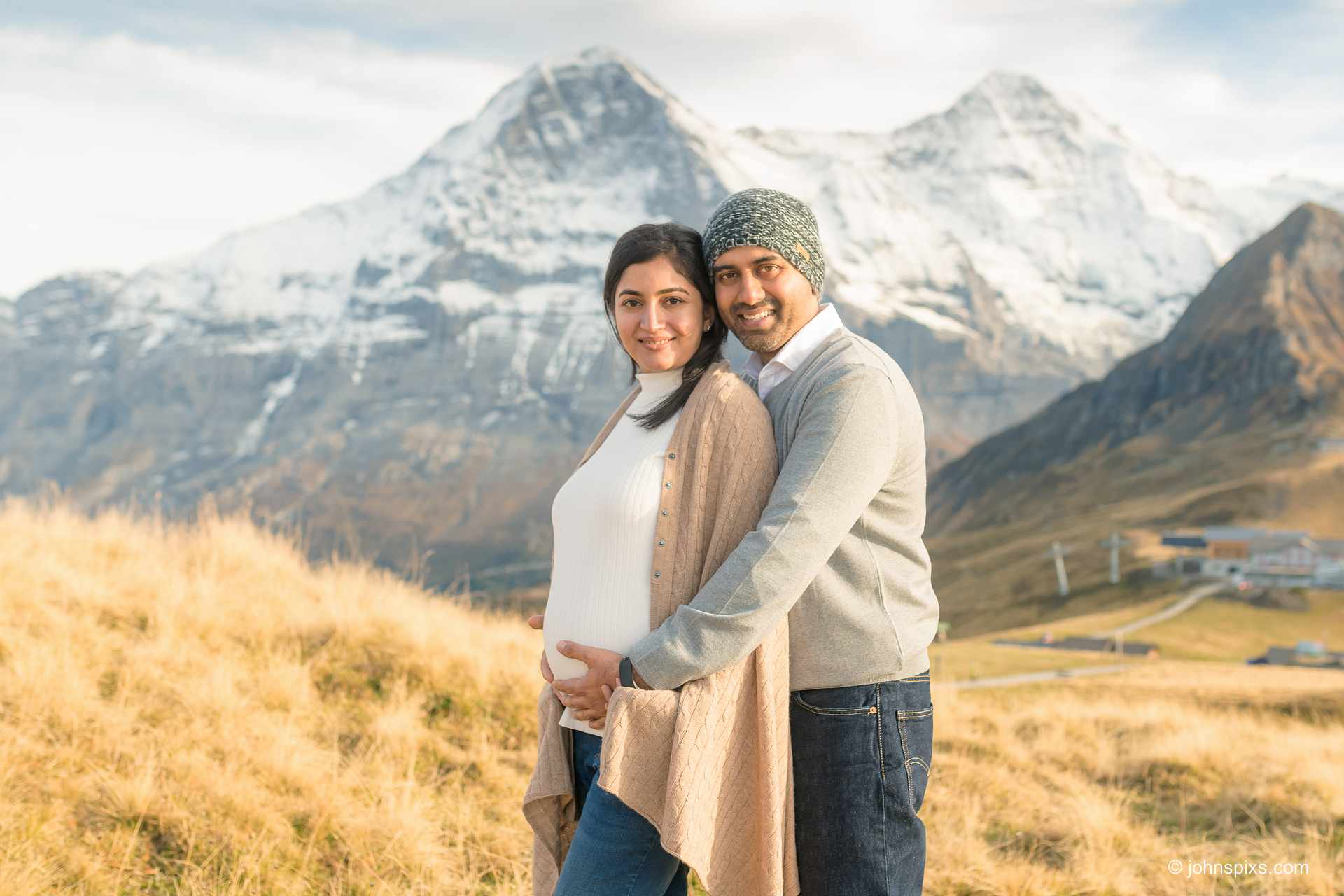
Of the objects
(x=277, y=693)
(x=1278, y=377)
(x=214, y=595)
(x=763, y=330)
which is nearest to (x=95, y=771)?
(x=277, y=693)

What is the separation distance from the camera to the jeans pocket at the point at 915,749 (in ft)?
9.29

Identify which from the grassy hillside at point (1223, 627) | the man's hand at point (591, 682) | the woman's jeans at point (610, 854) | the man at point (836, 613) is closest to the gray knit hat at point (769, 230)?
the man at point (836, 613)

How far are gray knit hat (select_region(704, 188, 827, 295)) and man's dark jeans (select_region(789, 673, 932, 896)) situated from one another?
1.24 metres

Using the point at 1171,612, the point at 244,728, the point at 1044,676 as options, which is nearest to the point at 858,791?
the point at 244,728

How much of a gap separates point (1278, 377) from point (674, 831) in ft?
480

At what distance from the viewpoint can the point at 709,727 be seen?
107 inches

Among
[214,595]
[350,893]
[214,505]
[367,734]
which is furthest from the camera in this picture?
[214,505]

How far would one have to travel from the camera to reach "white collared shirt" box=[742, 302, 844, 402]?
120 inches

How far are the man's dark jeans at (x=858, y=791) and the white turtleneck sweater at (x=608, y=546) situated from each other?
55cm

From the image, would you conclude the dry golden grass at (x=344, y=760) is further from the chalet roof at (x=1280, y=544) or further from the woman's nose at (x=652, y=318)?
the chalet roof at (x=1280, y=544)

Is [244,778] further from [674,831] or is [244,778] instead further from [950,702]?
[950,702]

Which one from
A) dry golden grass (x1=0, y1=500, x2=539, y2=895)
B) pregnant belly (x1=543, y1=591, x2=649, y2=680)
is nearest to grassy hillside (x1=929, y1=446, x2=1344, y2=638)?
dry golden grass (x1=0, y1=500, x2=539, y2=895)

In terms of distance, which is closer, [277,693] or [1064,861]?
[1064,861]

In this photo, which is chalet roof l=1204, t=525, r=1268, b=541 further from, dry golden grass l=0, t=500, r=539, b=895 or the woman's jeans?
the woman's jeans
